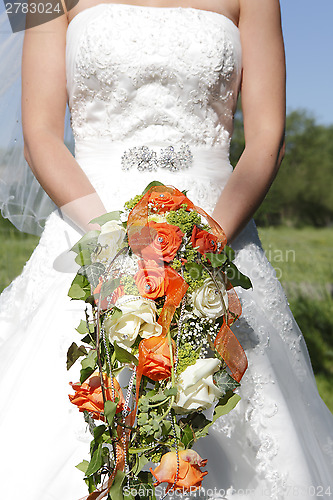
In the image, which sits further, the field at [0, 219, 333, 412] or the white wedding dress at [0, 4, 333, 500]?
the field at [0, 219, 333, 412]

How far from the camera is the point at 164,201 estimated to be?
4.80ft

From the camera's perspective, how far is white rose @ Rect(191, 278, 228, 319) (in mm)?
1375

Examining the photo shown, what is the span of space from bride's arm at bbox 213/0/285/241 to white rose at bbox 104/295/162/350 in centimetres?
58

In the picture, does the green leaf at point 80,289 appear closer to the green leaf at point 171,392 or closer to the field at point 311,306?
the green leaf at point 171,392

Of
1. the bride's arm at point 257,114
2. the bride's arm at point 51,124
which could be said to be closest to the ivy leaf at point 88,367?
the bride's arm at point 51,124

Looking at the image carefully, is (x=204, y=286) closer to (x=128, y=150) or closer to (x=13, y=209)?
(x=128, y=150)

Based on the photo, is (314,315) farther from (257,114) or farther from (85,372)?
(85,372)

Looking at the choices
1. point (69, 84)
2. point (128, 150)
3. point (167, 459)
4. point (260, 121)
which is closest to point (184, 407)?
point (167, 459)

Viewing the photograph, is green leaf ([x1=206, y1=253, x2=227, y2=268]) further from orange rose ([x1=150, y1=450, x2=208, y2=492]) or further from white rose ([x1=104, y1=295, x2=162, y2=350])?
orange rose ([x1=150, y1=450, x2=208, y2=492])

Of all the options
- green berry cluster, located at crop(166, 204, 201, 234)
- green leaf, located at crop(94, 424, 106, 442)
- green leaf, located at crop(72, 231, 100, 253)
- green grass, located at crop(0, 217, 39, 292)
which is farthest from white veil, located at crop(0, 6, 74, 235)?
green grass, located at crop(0, 217, 39, 292)

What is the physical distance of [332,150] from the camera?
34.2 metres

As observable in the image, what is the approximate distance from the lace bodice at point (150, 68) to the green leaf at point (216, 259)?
2.34 feet

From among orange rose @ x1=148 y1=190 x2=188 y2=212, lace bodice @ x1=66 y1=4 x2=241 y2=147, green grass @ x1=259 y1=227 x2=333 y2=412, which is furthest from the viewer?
green grass @ x1=259 y1=227 x2=333 y2=412

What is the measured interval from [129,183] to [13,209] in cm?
78
